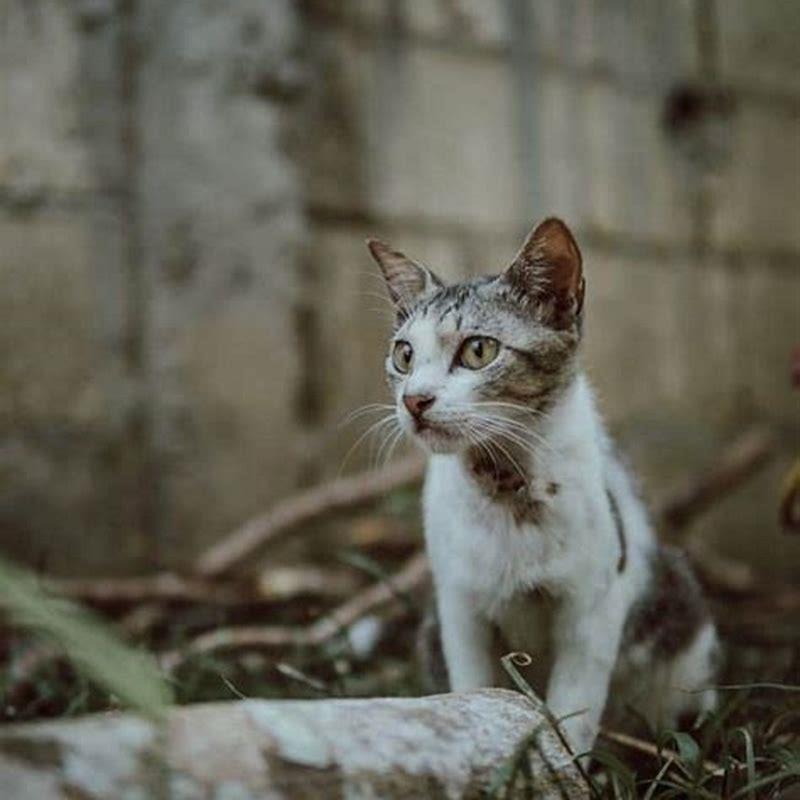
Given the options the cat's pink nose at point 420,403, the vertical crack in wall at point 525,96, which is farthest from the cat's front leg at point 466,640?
the vertical crack in wall at point 525,96

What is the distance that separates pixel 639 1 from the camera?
5223mm

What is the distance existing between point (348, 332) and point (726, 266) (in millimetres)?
1735

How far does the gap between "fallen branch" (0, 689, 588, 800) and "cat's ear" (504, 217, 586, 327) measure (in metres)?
0.84

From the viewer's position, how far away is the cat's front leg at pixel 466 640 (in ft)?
7.68

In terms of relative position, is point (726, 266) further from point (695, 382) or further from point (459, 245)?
point (459, 245)

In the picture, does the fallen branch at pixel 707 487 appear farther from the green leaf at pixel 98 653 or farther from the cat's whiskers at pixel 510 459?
the green leaf at pixel 98 653

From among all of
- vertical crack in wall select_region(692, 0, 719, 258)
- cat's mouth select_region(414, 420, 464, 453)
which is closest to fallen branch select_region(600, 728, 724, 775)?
cat's mouth select_region(414, 420, 464, 453)

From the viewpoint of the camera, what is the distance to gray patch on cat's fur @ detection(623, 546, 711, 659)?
8.31 feet

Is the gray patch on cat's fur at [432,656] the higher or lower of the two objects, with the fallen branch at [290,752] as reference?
lower

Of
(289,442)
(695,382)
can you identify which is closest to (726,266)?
(695,382)

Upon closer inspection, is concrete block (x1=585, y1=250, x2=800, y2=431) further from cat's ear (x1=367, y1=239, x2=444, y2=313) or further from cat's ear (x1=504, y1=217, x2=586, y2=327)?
cat's ear (x1=504, y1=217, x2=586, y2=327)

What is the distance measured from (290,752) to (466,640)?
98 centimetres

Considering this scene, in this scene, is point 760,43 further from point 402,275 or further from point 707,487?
point 402,275

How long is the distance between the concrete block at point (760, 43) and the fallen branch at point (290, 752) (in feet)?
14.2
